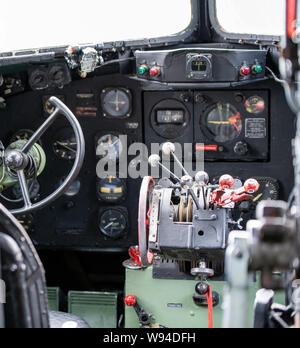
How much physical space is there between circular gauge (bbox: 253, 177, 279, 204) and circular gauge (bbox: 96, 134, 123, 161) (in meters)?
1.05

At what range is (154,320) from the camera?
14.1ft

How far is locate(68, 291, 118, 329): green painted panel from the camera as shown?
4.70 meters

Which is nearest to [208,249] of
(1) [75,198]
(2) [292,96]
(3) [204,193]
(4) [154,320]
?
(3) [204,193]

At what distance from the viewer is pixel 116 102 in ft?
15.7

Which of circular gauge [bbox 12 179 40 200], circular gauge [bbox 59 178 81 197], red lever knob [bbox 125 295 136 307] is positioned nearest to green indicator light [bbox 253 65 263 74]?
circular gauge [bbox 59 178 81 197]

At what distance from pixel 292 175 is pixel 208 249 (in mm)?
1299

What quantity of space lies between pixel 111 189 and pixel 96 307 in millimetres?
871

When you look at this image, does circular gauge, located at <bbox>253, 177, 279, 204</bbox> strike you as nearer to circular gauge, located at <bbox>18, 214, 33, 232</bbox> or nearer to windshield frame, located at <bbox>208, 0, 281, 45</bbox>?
windshield frame, located at <bbox>208, 0, 281, 45</bbox>

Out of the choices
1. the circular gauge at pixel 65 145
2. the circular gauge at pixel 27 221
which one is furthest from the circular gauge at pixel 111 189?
the circular gauge at pixel 27 221

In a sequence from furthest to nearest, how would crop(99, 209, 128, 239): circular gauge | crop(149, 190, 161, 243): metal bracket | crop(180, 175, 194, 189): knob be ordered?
crop(99, 209, 128, 239): circular gauge → crop(149, 190, 161, 243): metal bracket → crop(180, 175, 194, 189): knob

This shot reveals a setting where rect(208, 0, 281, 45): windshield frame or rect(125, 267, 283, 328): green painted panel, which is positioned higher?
rect(208, 0, 281, 45): windshield frame

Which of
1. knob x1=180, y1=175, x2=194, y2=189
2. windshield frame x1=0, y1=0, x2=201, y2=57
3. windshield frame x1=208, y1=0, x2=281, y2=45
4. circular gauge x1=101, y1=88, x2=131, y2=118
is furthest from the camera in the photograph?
circular gauge x1=101, y1=88, x2=131, y2=118

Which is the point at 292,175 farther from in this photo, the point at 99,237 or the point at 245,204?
the point at 99,237

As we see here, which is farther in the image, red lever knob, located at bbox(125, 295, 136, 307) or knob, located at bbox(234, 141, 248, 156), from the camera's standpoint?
knob, located at bbox(234, 141, 248, 156)
